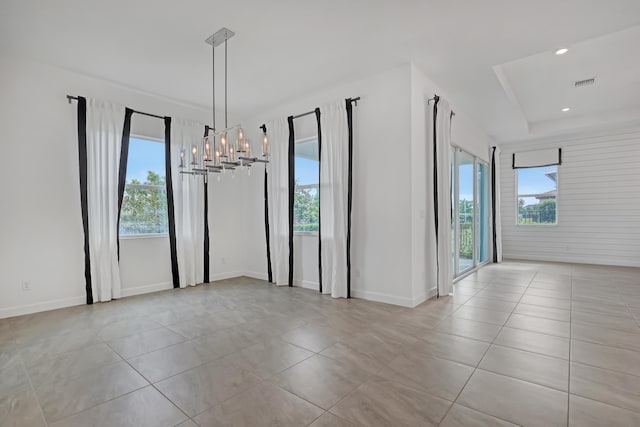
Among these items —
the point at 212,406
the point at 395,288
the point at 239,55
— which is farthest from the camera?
the point at 395,288

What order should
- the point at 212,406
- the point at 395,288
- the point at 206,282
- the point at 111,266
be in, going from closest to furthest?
the point at 212,406 < the point at 395,288 < the point at 111,266 < the point at 206,282

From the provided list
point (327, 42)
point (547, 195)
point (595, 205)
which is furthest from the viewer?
point (547, 195)

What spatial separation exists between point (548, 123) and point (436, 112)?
171 inches

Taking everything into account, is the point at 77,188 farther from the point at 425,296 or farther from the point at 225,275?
the point at 425,296

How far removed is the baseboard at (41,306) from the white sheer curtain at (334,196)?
3.29 meters

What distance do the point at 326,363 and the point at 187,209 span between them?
3.72 meters

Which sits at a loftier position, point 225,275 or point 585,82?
point 585,82

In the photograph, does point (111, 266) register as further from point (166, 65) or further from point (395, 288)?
point (395, 288)

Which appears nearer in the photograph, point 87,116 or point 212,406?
point 212,406

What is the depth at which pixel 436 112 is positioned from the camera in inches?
174

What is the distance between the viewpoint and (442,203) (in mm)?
4422

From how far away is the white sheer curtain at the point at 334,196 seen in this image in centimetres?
441

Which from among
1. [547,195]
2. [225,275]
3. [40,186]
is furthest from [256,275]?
[547,195]

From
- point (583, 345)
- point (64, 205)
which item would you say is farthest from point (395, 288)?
point (64, 205)
